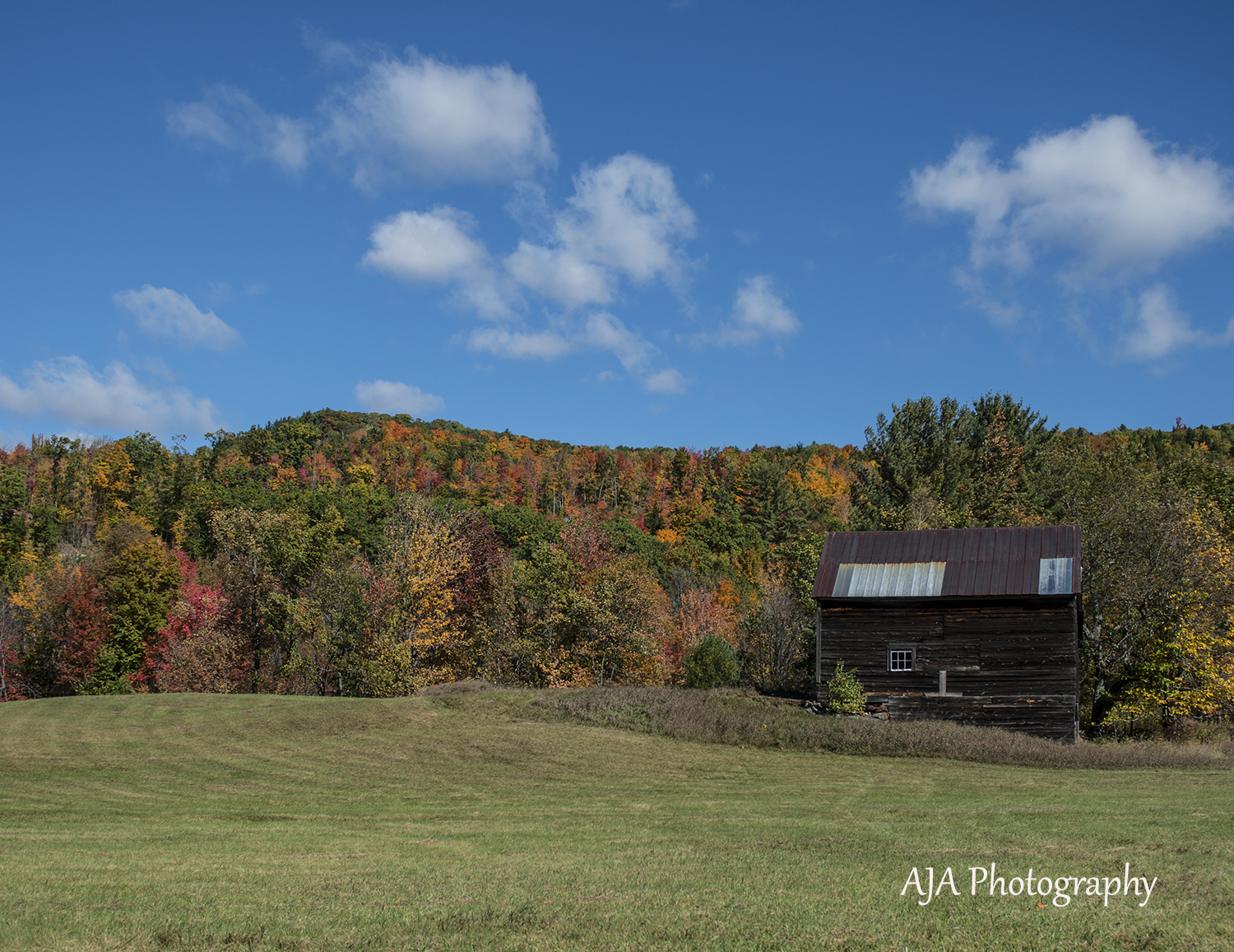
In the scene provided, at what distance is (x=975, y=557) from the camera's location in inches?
1188

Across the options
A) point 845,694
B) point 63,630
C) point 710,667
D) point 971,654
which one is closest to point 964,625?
point 971,654

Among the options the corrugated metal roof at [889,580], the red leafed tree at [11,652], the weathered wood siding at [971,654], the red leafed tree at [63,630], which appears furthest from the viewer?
the red leafed tree at [11,652]

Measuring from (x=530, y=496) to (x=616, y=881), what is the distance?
378ft

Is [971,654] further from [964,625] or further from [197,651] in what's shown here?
[197,651]

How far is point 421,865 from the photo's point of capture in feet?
37.3

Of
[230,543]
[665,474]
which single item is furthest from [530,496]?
[230,543]

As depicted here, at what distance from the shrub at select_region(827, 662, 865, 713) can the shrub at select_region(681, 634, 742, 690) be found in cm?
1250

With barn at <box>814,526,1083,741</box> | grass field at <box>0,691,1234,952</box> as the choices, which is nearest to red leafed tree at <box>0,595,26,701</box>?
grass field at <box>0,691,1234,952</box>

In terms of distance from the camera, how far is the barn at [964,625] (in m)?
28.4

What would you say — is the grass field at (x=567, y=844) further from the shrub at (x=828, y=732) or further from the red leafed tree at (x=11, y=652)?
the red leafed tree at (x=11, y=652)

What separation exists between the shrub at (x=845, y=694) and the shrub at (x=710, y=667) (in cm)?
1250

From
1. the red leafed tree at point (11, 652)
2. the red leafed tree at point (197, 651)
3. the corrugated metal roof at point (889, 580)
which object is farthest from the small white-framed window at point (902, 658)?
the red leafed tree at point (11, 652)

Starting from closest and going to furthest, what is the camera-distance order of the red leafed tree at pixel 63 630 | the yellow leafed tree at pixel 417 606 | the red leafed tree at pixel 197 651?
1. the yellow leafed tree at pixel 417 606
2. the red leafed tree at pixel 197 651
3. the red leafed tree at pixel 63 630

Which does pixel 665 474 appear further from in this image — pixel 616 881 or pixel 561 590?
pixel 616 881
